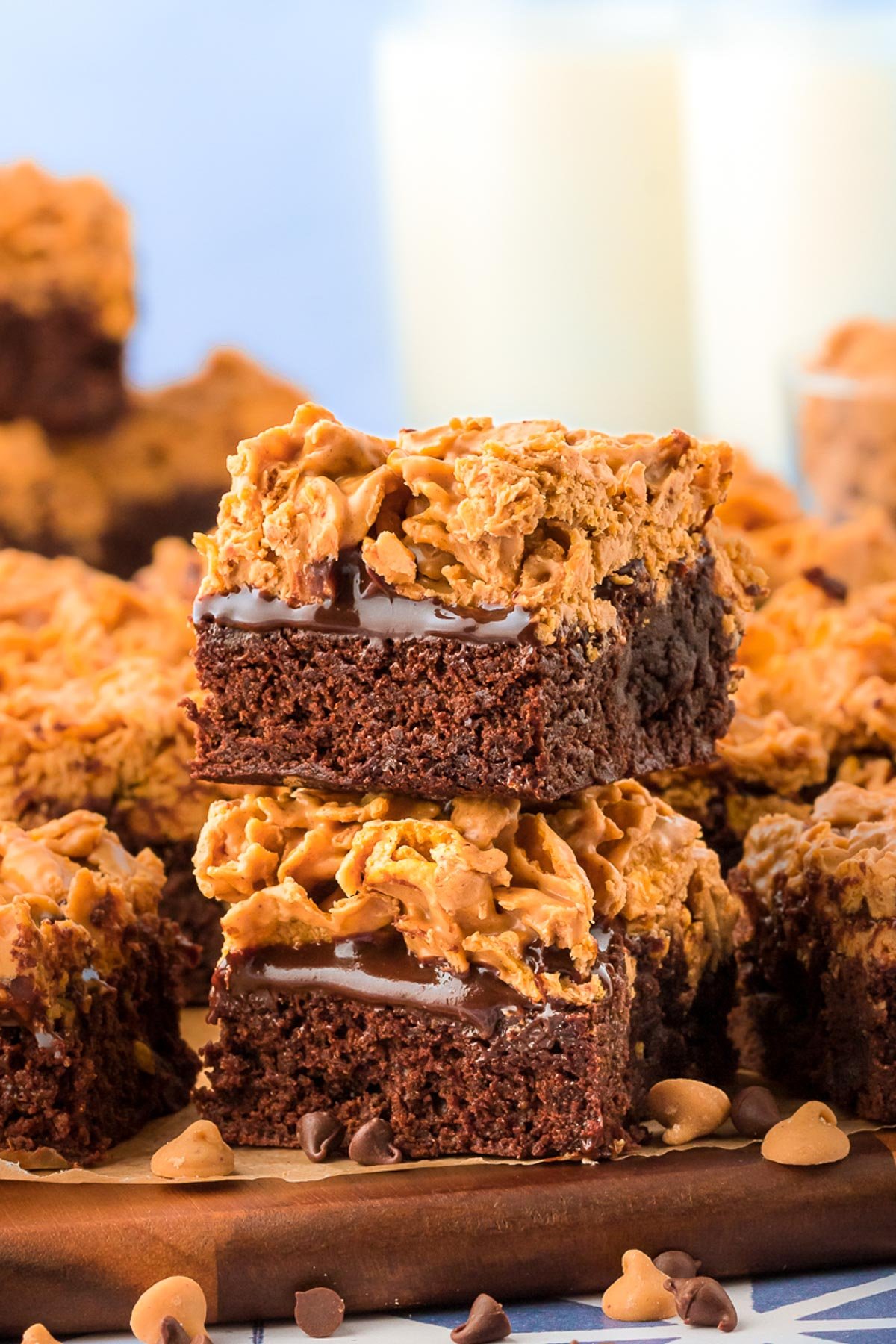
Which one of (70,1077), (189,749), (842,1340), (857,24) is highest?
(857,24)

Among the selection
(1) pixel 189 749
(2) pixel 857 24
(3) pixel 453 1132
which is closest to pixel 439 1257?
(3) pixel 453 1132

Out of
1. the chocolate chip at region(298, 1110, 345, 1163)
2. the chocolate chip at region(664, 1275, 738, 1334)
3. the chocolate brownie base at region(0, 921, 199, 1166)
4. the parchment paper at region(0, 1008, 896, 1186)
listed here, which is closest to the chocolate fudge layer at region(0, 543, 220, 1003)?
the chocolate brownie base at region(0, 921, 199, 1166)

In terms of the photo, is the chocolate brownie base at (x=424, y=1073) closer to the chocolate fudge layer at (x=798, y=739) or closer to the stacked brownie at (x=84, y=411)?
the chocolate fudge layer at (x=798, y=739)

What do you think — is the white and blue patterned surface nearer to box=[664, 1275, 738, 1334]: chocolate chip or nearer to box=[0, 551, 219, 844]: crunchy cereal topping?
box=[664, 1275, 738, 1334]: chocolate chip

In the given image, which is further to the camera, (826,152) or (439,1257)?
(826,152)

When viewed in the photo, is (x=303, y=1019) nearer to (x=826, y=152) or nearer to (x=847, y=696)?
(x=847, y=696)
